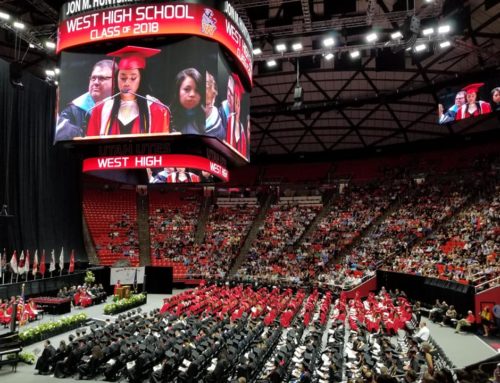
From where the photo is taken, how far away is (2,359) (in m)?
14.5

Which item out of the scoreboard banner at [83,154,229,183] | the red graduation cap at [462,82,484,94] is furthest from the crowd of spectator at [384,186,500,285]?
the scoreboard banner at [83,154,229,183]

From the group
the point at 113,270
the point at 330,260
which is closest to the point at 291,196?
the point at 330,260

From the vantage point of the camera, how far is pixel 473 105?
1046 inches

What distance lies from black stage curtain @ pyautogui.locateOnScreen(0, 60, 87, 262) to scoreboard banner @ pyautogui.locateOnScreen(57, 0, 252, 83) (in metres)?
11.0

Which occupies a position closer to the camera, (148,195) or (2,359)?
(2,359)

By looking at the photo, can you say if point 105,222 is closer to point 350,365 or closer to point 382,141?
point 382,141

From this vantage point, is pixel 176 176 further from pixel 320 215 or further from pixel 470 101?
pixel 320 215

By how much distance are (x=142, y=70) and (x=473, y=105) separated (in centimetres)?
1960

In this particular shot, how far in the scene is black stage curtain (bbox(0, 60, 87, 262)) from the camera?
2622 centimetres

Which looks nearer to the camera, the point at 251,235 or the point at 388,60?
the point at 388,60

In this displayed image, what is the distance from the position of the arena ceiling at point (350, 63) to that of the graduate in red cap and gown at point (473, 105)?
1.16 metres

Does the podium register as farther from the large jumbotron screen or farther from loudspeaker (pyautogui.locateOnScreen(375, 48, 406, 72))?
loudspeaker (pyautogui.locateOnScreen(375, 48, 406, 72))

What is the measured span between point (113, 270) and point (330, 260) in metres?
16.0

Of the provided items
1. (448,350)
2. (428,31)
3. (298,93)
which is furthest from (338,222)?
(448,350)
